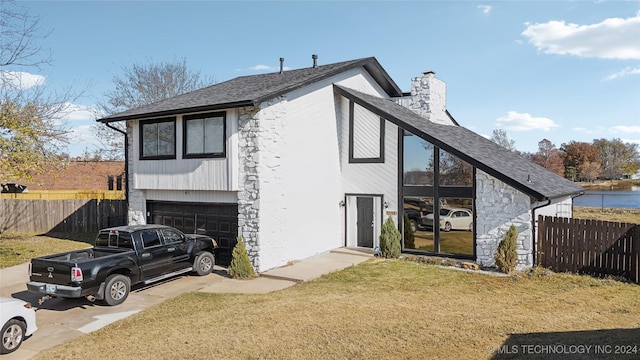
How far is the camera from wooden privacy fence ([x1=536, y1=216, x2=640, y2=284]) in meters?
10.8

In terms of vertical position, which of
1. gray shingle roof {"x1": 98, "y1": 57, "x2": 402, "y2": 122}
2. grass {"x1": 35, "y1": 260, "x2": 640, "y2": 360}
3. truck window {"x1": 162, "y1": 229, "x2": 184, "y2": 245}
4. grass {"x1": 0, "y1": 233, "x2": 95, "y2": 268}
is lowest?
grass {"x1": 0, "y1": 233, "x2": 95, "y2": 268}

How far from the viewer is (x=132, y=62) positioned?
114 feet

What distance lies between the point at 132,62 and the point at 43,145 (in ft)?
72.4

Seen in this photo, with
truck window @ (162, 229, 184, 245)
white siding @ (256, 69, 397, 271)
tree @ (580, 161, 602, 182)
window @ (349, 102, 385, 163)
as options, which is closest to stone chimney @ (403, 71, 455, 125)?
white siding @ (256, 69, 397, 271)

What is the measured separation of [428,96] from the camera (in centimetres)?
1750

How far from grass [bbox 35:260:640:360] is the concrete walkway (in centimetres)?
47

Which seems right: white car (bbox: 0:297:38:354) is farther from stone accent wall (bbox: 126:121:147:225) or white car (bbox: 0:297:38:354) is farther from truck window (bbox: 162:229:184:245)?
stone accent wall (bbox: 126:121:147:225)

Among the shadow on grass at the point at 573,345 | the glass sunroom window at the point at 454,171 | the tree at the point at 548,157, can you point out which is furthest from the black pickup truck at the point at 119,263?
the tree at the point at 548,157

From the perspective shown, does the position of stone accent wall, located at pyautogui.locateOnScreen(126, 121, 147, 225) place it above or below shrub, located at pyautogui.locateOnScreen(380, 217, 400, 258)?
above

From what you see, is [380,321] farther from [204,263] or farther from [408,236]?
[408,236]

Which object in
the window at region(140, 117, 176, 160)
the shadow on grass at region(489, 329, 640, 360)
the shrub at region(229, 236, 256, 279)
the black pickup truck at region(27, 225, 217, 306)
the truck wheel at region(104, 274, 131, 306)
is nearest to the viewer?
the shadow on grass at region(489, 329, 640, 360)

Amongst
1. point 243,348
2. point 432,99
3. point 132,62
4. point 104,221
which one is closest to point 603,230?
point 432,99

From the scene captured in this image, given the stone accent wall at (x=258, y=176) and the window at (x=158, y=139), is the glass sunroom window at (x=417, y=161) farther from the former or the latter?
the window at (x=158, y=139)

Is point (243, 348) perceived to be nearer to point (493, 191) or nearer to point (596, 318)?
point (596, 318)
